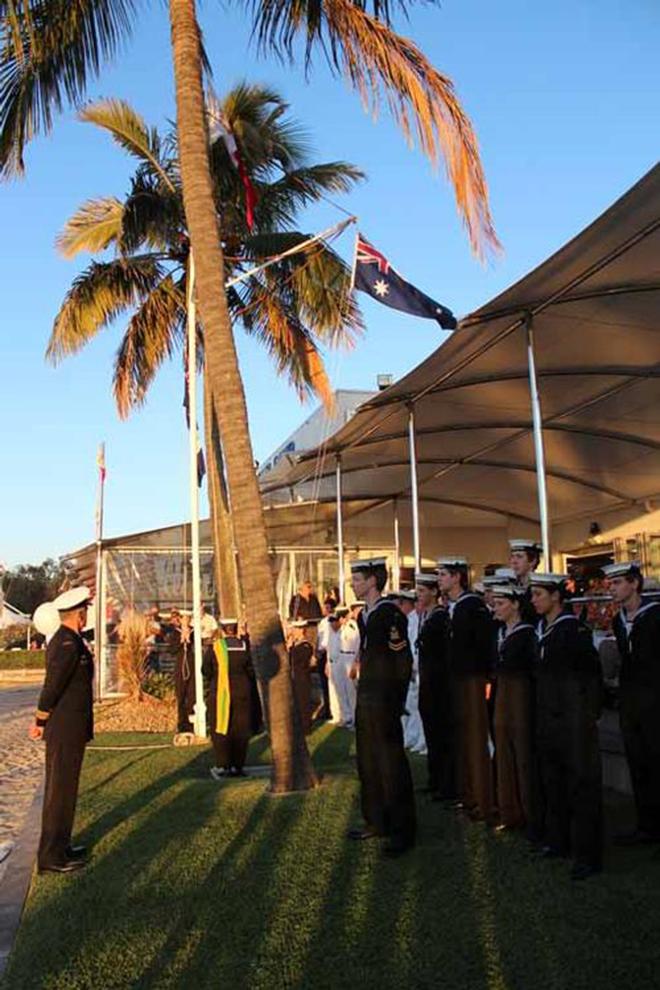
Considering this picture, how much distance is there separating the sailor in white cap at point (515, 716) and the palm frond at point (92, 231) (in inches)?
597

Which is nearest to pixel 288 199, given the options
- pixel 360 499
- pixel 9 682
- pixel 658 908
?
pixel 360 499

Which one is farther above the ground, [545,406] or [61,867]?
[545,406]

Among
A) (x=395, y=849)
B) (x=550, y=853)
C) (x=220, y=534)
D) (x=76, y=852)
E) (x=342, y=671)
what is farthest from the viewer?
(x=220, y=534)

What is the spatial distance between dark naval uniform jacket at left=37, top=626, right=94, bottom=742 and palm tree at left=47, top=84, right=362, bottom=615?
37.2 feet

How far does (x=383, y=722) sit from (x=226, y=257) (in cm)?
1432

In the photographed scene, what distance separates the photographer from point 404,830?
6.67 metres

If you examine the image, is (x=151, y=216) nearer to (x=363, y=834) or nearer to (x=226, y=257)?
(x=226, y=257)

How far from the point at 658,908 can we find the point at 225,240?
16.7 meters

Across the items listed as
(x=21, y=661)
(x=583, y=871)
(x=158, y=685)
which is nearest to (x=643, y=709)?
(x=583, y=871)

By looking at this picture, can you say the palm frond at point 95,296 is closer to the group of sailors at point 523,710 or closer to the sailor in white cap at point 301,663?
the sailor in white cap at point 301,663

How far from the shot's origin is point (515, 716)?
22.4 feet

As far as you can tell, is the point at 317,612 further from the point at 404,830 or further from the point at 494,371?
the point at 404,830

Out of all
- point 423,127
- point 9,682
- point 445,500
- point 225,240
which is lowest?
point 9,682

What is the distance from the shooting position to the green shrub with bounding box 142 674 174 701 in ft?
62.7
